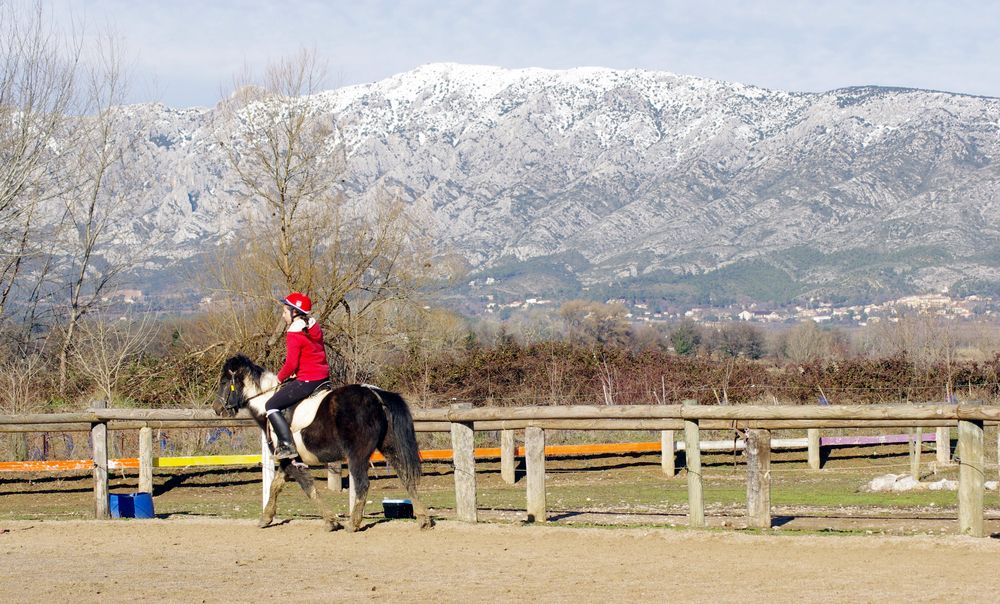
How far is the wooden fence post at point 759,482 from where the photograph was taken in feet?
39.4

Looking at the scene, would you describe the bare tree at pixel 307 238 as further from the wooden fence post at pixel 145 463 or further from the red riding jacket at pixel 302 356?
the red riding jacket at pixel 302 356

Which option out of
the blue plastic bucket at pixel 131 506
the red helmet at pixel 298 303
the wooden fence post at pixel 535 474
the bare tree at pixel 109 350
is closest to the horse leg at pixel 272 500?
the red helmet at pixel 298 303

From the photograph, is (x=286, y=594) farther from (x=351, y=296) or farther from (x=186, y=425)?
(x=351, y=296)

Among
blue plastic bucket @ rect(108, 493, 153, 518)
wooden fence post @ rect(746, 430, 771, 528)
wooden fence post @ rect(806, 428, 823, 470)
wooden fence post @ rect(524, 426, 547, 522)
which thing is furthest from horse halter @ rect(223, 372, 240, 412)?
wooden fence post @ rect(806, 428, 823, 470)

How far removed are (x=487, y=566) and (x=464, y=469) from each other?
8.48 feet

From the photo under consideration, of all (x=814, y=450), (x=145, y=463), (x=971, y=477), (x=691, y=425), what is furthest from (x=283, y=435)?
(x=814, y=450)

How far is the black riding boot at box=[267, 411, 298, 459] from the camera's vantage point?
12.2 meters

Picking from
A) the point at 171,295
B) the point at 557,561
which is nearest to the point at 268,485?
the point at 557,561

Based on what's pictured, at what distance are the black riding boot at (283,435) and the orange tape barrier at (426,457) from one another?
17.1 ft

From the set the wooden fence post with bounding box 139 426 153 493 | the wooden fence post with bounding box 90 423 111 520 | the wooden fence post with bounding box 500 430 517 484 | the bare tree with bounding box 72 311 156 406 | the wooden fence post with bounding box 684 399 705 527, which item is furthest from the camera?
the bare tree with bounding box 72 311 156 406

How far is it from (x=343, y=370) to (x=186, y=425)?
14.1 m

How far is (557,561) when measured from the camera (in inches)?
416

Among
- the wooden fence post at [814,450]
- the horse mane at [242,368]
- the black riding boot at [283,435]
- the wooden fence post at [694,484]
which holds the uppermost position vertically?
the horse mane at [242,368]

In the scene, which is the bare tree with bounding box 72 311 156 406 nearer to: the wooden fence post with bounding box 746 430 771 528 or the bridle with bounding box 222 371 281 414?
the bridle with bounding box 222 371 281 414
